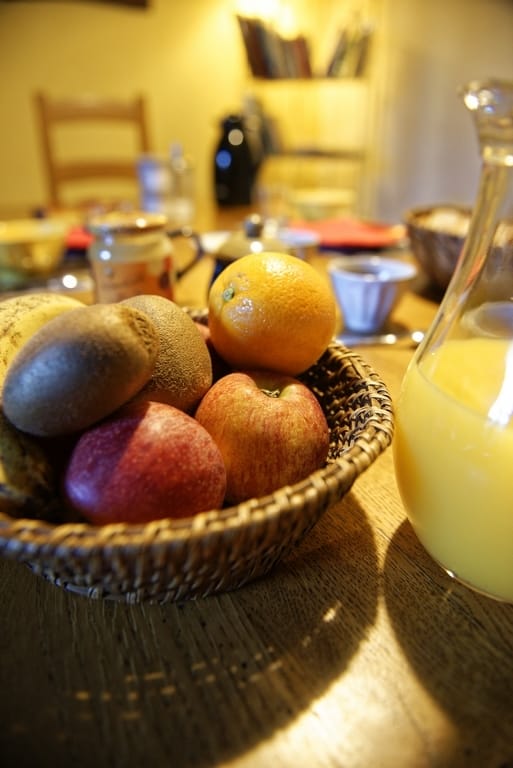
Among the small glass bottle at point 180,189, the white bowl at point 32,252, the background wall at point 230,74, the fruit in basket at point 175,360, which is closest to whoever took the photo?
the fruit in basket at point 175,360

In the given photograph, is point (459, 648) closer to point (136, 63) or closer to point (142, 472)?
point (142, 472)

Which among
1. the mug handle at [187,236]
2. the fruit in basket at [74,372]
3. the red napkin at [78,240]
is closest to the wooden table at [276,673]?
the fruit in basket at [74,372]

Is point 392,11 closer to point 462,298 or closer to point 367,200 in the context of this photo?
point 367,200

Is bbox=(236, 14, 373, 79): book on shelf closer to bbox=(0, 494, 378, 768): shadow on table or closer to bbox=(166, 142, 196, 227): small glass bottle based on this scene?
bbox=(166, 142, 196, 227): small glass bottle

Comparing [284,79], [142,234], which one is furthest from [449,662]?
[284,79]

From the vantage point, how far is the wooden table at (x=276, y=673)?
0.26 meters

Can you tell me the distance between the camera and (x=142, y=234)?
2.35 ft

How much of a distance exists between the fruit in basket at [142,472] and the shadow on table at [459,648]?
14 cm

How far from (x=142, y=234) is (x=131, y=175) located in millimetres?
1367

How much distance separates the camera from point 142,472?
1.02 ft

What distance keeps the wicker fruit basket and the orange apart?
0.31ft

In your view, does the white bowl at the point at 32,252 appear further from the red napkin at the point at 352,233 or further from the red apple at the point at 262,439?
the red apple at the point at 262,439

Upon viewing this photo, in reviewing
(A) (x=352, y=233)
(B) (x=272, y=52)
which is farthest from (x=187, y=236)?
(B) (x=272, y=52)

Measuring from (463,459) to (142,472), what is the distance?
7.5 inches
